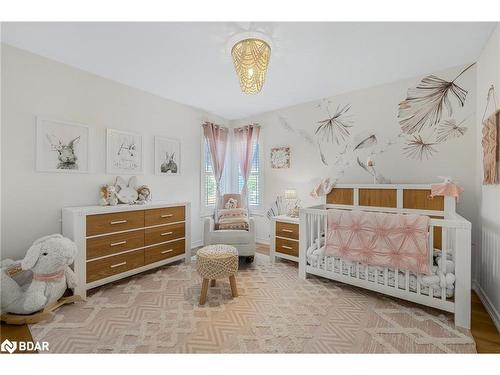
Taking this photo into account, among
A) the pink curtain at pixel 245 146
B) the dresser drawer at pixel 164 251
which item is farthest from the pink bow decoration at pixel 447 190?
the dresser drawer at pixel 164 251

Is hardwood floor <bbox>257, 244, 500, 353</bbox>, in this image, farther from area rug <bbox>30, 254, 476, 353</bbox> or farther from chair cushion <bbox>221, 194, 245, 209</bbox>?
chair cushion <bbox>221, 194, 245, 209</bbox>

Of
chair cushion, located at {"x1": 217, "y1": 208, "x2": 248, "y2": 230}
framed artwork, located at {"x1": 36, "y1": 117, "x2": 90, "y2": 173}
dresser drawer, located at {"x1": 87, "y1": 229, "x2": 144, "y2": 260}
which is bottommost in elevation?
dresser drawer, located at {"x1": 87, "y1": 229, "x2": 144, "y2": 260}

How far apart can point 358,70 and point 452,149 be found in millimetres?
1557

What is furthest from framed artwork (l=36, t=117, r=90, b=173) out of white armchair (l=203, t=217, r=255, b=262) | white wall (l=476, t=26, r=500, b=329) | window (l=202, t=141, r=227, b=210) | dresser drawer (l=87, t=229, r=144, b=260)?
white wall (l=476, t=26, r=500, b=329)

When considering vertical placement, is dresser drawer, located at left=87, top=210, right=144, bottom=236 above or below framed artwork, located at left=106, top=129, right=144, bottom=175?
below

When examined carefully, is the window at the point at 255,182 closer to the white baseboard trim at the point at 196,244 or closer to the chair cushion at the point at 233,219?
the chair cushion at the point at 233,219

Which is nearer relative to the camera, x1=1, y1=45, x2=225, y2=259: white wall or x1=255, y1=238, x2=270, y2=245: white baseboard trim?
x1=1, y1=45, x2=225, y2=259: white wall

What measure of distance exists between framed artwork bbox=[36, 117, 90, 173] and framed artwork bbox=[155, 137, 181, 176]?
1.03m

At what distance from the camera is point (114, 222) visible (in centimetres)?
290

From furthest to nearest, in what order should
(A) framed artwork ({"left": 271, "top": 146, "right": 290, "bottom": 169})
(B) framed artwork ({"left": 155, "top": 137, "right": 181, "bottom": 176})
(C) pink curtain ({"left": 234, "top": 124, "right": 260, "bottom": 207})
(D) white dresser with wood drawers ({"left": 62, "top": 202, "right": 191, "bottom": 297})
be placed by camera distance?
(C) pink curtain ({"left": 234, "top": 124, "right": 260, "bottom": 207}) → (A) framed artwork ({"left": 271, "top": 146, "right": 290, "bottom": 169}) → (B) framed artwork ({"left": 155, "top": 137, "right": 181, "bottom": 176}) → (D) white dresser with wood drawers ({"left": 62, "top": 202, "right": 191, "bottom": 297})

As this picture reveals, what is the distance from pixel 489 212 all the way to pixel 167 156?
14.0ft

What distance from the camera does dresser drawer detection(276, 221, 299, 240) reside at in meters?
3.61

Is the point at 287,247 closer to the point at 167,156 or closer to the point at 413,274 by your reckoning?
the point at 413,274

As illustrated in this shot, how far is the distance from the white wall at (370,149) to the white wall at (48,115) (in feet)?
7.48
